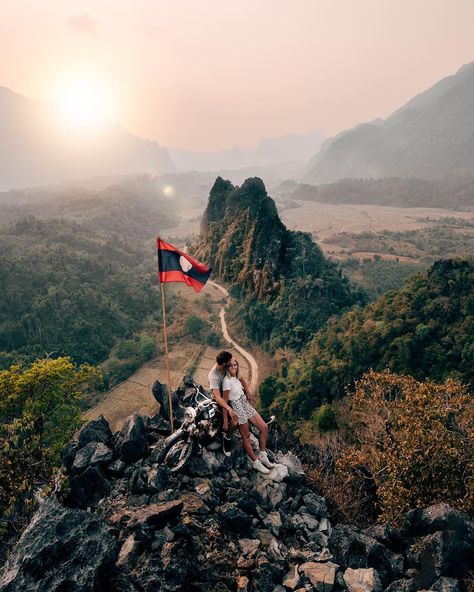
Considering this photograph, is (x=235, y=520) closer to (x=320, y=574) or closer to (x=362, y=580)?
(x=320, y=574)

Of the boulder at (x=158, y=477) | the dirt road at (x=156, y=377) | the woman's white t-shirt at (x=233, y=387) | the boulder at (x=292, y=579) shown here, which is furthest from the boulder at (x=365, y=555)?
the dirt road at (x=156, y=377)

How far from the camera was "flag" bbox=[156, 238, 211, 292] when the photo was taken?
1520 cm

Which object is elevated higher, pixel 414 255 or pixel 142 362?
pixel 414 255

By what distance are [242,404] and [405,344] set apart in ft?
95.5

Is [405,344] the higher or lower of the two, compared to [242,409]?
lower

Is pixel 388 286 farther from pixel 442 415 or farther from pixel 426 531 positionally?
pixel 426 531

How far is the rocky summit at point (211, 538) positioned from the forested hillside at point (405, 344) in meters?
25.9

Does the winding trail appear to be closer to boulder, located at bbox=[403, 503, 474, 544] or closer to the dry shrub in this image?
the dry shrub

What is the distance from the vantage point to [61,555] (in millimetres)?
8961

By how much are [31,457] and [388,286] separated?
254ft

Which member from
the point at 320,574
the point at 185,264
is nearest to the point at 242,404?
the point at 320,574

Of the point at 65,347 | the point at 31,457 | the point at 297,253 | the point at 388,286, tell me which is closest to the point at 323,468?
the point at 31,457

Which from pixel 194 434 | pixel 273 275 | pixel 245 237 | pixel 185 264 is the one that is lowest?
pixel 273 275

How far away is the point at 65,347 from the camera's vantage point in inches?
2435
